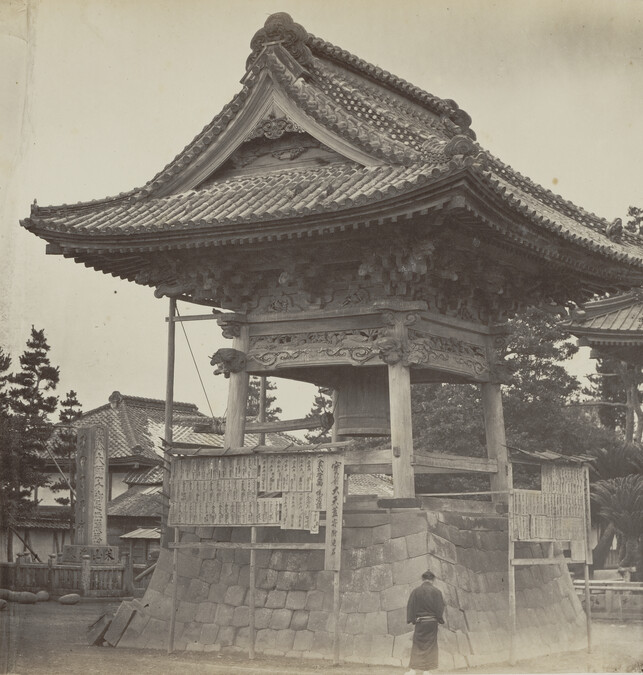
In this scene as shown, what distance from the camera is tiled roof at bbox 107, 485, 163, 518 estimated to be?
38312 mm

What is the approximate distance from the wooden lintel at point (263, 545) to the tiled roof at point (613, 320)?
582 inches

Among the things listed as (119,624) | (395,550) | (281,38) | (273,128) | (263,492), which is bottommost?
(119,624)

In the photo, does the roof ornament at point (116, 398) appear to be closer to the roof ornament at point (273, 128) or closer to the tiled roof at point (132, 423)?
the tiled roof at point (132, 423)

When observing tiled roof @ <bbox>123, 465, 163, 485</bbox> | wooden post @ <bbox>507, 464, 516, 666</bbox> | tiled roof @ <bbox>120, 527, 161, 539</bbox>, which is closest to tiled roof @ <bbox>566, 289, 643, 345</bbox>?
wooden post @ <bbox>507, 464, 516, 666</bbox>

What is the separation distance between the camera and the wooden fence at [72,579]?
23.4 m

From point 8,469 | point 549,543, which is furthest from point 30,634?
point 8,469

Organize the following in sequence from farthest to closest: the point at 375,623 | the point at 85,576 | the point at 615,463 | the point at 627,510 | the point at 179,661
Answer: the point at 615,463, the point at 627,510, the point at 85,576, the point at 179,661, the point at 375,623

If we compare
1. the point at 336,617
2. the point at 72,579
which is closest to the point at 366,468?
the point at 336,617

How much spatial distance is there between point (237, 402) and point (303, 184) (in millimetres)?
3282

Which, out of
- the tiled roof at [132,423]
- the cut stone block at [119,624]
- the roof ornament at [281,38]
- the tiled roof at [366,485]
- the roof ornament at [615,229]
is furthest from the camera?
the tiled roof at [132,423]

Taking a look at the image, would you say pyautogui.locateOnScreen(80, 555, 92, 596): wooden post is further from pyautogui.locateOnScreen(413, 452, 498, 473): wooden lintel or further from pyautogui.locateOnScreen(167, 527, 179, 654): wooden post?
pyautogui.locateOnScreen(413, 452, 498, 473): wooden lintel

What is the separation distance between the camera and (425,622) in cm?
1190

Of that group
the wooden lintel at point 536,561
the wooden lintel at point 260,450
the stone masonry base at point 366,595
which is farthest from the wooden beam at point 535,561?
the wooden lintel at point 260,450

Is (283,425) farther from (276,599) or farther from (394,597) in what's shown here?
(394,597)
